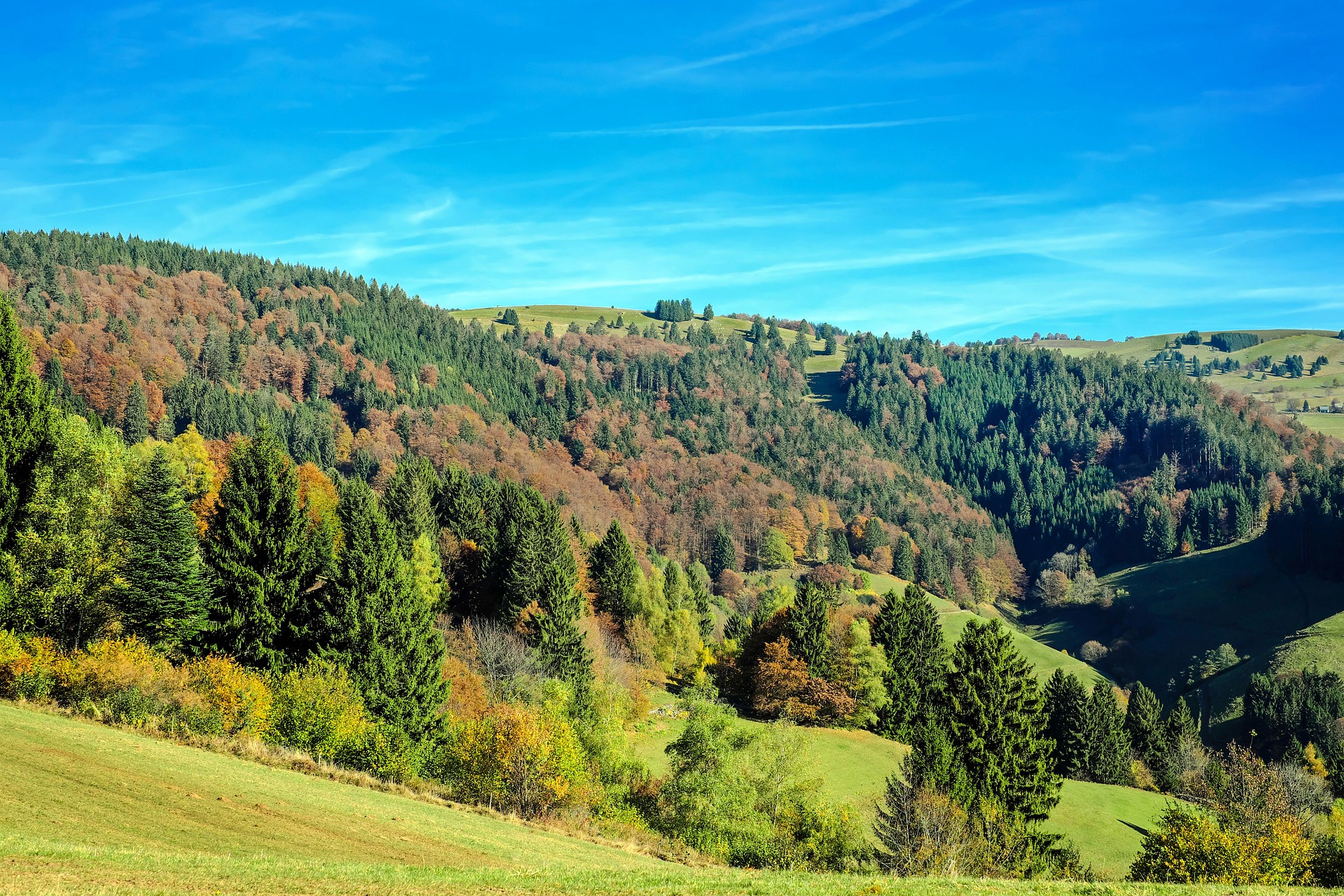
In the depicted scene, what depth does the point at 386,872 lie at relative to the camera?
1944cm

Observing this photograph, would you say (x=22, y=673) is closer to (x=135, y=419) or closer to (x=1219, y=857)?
(x=1219, y=857)

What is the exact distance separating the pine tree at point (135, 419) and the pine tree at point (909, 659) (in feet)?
395

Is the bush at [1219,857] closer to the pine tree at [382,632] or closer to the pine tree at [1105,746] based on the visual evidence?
the pine tree at [382,632]

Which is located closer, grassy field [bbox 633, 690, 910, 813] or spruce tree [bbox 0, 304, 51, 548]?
spruce tree [bbox 0, 304, 51, 548]

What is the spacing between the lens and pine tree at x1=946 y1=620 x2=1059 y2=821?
190 ft

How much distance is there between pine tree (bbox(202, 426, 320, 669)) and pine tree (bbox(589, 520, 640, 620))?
46.8 metres

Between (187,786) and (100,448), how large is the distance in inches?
878

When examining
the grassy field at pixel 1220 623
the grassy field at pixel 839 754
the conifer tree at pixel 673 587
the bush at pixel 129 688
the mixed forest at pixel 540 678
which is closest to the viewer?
the bush at pixel 129 688

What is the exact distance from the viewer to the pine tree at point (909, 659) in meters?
78.6

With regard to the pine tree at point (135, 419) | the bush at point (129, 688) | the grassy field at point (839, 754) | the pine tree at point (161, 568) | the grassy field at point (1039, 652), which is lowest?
the grassy field at point (1039, 652)

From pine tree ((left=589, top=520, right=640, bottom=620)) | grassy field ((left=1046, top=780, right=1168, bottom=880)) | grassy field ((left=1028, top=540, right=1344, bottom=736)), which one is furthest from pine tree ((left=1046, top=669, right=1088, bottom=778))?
pine tree ((left=589, top=520, right=640, bottom=620))

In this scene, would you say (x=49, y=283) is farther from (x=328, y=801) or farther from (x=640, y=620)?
(x=328, y=801)

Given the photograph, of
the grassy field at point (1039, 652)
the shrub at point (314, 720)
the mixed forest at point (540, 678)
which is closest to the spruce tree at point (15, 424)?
the mixed forest at point (540, 678)

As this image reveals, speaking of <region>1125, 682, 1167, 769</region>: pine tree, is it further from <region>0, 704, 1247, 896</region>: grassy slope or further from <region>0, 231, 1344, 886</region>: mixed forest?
<region>0, 704, 1247, 896</region>: grassy slope
